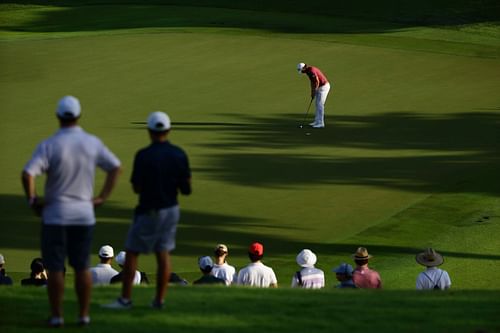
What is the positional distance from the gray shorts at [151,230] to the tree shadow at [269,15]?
36830 mm

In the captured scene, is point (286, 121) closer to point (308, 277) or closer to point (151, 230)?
point (308, 277)

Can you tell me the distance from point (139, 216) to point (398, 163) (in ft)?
56.2

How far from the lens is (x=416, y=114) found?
35.2m

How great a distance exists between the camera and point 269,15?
52938 mm

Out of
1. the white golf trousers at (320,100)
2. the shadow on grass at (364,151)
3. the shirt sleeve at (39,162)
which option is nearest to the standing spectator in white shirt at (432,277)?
the shirt sleeve at (39,162)

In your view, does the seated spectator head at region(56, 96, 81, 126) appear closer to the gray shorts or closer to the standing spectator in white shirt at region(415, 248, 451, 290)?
the gray shorts

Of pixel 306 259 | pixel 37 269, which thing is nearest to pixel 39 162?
pixel 37 269

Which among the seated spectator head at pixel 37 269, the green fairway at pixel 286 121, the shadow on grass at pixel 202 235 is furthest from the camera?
the green fairway at pixel 286 121

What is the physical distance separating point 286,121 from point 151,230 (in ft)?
72.2

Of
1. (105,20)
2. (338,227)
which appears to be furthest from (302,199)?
(105,20)

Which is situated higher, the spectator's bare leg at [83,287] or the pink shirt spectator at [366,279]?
the pink shirt spectator at [366,279]

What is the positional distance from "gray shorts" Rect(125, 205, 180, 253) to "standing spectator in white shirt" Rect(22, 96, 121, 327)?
0.63 meters

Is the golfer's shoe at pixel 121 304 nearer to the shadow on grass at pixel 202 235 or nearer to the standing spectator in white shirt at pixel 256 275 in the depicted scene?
the standing spectator in white shirt at pixel 256 275

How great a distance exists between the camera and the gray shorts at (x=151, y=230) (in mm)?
12258
